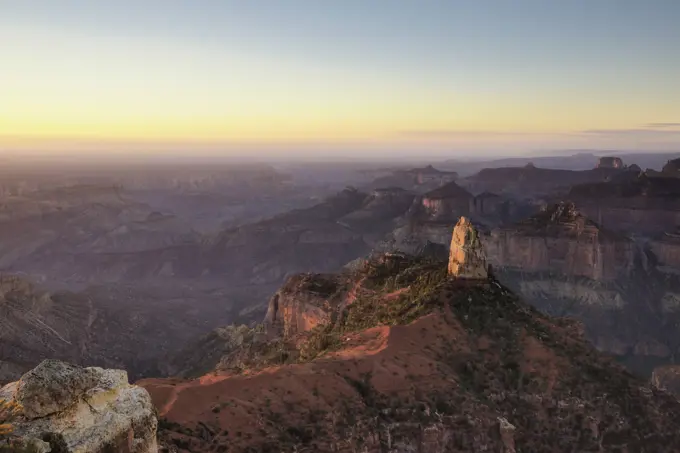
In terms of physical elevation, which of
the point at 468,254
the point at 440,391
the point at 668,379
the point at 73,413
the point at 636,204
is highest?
the point at 73,413

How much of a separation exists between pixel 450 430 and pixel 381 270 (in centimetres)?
2885

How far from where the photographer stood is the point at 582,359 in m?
40.0

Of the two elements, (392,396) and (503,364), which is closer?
(392,396)

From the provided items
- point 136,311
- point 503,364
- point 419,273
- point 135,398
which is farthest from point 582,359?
point 136,311

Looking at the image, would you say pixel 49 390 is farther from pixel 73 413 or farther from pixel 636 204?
pixel 636 204

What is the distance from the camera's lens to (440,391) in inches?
1344

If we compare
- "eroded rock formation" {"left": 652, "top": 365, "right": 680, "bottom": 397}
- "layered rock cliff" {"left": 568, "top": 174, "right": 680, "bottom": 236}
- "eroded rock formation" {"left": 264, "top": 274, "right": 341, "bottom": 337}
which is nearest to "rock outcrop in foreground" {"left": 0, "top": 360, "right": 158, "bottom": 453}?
"eroded rock formation" {"left": 264, "top": 274, "right": 341, "bottom": 337}

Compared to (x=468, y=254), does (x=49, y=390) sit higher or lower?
higher

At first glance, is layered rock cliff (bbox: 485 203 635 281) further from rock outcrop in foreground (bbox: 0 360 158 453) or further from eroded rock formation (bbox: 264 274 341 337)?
rock outcrop in foreground (bbox: 0 360 158 453)

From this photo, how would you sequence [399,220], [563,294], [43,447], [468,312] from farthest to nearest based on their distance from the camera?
[399,220] < [563,294] < [468,312] < [43,447]

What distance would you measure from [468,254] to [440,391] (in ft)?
49.3

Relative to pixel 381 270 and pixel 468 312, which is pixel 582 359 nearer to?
pixel 468 312

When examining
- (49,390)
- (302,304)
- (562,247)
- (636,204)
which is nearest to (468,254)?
(302,304)

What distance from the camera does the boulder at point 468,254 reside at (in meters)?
46.3
